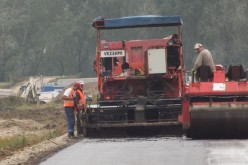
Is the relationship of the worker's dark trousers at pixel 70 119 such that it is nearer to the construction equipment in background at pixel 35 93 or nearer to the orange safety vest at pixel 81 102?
the orange safety vest at pixel 81 102

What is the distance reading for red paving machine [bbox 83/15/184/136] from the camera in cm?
1897

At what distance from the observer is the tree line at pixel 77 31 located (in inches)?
2844

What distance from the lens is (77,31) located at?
81938 mm

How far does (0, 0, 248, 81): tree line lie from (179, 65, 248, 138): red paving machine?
177 feet

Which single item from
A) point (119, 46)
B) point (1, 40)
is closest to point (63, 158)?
point (119, 46)

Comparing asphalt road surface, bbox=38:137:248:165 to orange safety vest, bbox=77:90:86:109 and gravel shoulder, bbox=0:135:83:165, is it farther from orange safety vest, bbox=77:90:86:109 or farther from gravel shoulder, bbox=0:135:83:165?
orange safety vest, bbox=77:90:86:109

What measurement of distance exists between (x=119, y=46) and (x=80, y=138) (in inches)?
108

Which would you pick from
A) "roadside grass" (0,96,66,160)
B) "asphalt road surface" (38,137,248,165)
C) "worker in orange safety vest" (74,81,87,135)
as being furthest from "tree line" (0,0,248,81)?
"asphalt road surface" (38,137,248,165)

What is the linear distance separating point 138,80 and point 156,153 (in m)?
6.00

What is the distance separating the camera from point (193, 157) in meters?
13.4

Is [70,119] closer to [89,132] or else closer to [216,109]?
[89,132]

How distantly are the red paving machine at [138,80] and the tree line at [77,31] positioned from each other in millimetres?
51121

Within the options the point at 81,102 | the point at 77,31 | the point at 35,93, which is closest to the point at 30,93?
the point at 35,93

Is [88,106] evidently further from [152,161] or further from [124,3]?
[124,3]
